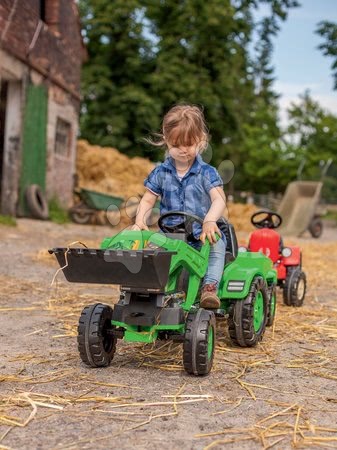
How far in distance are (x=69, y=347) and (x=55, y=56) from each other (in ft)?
42.9

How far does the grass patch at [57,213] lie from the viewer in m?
15.5

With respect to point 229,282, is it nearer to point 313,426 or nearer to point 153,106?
point 313,426

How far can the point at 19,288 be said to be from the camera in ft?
20.7

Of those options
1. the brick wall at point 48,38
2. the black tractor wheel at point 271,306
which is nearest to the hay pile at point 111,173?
the brick wall at point 48,38

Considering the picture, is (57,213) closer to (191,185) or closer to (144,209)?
(144,209)

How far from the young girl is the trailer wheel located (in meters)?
10.8

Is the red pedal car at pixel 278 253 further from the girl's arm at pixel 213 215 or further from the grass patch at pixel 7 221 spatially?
the grass patch at pixel 7 221

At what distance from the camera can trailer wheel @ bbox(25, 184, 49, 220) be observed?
14.6 meters

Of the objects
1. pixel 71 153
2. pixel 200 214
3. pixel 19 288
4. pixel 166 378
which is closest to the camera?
pixel 166 378

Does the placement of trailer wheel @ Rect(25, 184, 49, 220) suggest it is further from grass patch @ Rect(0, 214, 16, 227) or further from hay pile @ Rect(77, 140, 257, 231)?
hay pile @ Rect(77, 140, 257, 231)

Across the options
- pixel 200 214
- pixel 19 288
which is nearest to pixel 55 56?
pixel 19 288

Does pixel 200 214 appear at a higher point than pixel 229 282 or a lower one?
higher

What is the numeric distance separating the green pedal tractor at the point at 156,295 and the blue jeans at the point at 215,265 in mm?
55

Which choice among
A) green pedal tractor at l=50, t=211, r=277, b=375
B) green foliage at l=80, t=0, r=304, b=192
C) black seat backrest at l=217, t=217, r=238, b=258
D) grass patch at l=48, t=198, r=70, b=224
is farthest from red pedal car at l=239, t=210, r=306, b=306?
green foliage at l=80, t=0, r=304, b=192
